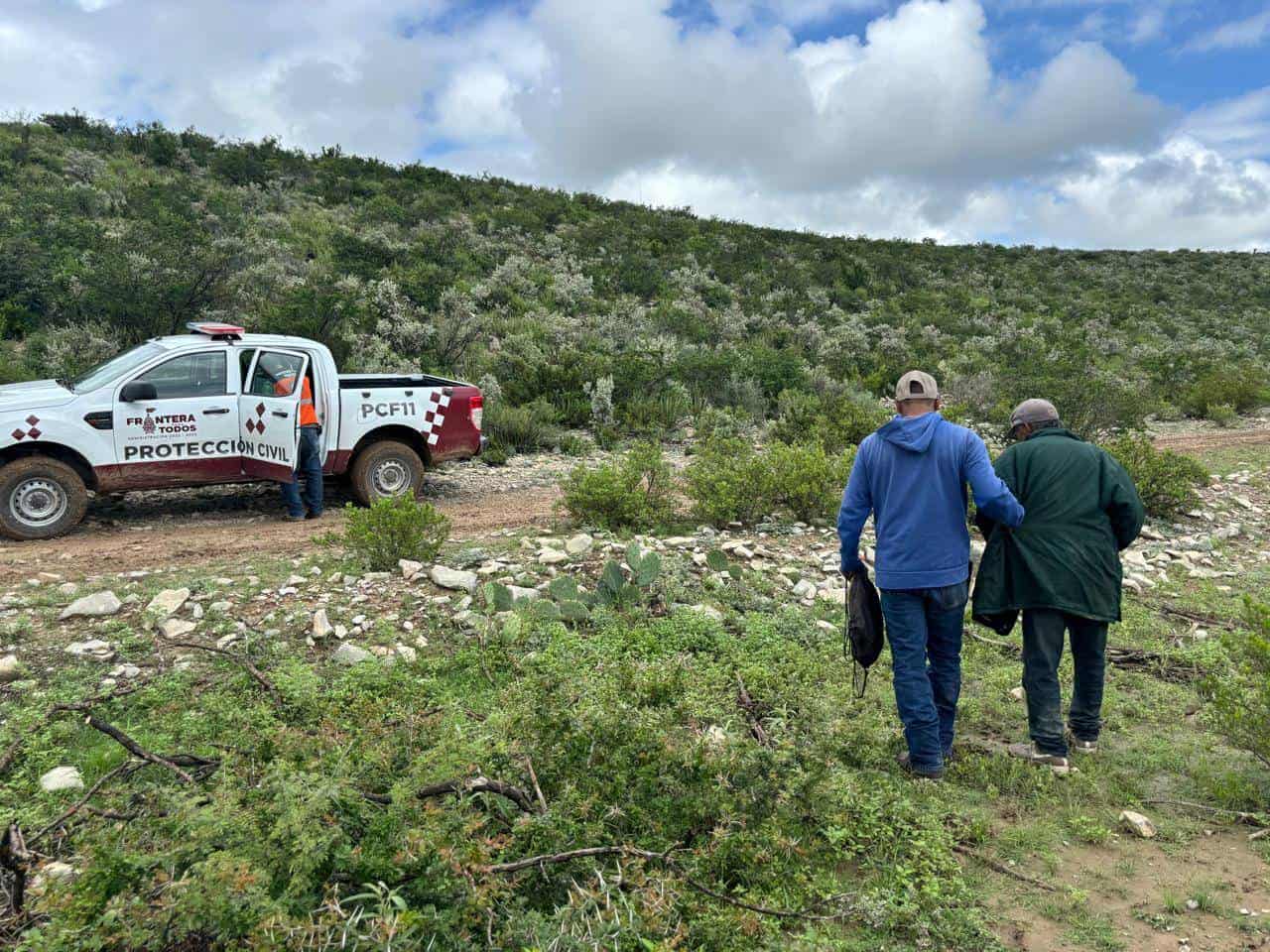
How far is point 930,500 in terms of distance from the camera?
3.99 meters

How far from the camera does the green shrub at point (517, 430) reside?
1223cm

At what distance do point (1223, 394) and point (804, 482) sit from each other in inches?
558

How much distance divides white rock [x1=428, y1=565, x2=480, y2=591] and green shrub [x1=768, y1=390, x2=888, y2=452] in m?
6.26

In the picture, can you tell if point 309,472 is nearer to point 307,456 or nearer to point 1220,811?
point 307,456

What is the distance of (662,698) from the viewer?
372cm

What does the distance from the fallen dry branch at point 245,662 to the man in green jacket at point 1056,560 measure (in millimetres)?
3505

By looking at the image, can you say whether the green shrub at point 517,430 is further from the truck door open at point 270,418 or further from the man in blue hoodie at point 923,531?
the man in blue hoodie at point 923,531

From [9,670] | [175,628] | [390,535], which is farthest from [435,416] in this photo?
[9,670]

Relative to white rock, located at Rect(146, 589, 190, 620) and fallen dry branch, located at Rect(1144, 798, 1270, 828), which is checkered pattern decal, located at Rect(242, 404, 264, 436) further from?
fallen dry branch, located at Rect(1144, 798, 1270, 828)

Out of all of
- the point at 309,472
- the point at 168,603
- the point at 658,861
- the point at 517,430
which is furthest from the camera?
the point at 517,430

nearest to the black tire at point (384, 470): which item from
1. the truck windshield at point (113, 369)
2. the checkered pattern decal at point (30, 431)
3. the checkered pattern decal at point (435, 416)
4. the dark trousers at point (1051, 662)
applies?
the checkered pattern decal at point (435, 416)

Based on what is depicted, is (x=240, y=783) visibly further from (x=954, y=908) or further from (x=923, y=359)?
(x=923, y=359)

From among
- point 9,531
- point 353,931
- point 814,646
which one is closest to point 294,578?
point 9,531

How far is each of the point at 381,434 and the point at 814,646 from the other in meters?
5.34
